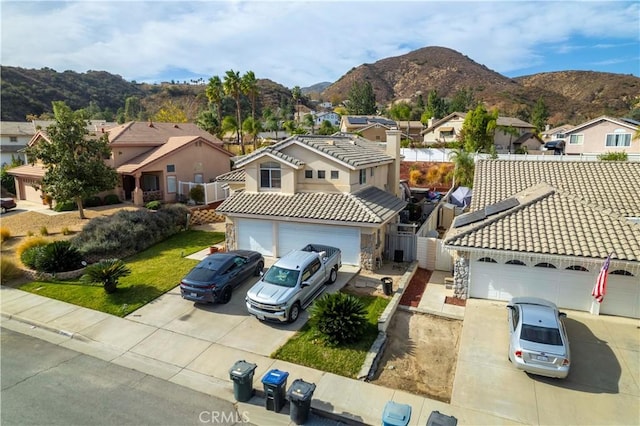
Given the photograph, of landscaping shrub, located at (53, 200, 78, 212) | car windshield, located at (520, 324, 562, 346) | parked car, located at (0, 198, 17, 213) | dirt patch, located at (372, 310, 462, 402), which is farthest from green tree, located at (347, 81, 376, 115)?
car windshield, located at (520, 324, 562, 346)

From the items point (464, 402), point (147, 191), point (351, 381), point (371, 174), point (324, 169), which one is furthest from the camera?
point (147, 191)

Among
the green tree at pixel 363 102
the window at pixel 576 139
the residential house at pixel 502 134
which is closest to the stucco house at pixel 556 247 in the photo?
the window at pixel 576 139

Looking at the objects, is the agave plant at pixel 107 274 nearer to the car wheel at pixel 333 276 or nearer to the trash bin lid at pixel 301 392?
the car wheel at pixel 333 276

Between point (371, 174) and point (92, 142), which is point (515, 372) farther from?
point (92, 142)

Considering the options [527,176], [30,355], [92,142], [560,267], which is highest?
[92,142]

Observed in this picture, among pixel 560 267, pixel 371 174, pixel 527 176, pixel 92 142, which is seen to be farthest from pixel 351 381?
pixel 92 142

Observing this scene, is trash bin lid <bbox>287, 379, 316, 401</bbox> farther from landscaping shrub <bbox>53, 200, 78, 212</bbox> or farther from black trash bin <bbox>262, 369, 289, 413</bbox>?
landscaping shrub <bbox>53, 200, 78, 212</bbox>

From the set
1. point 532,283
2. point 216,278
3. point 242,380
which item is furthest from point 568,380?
point 216,278

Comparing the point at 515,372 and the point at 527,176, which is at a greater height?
the point at 527,176
